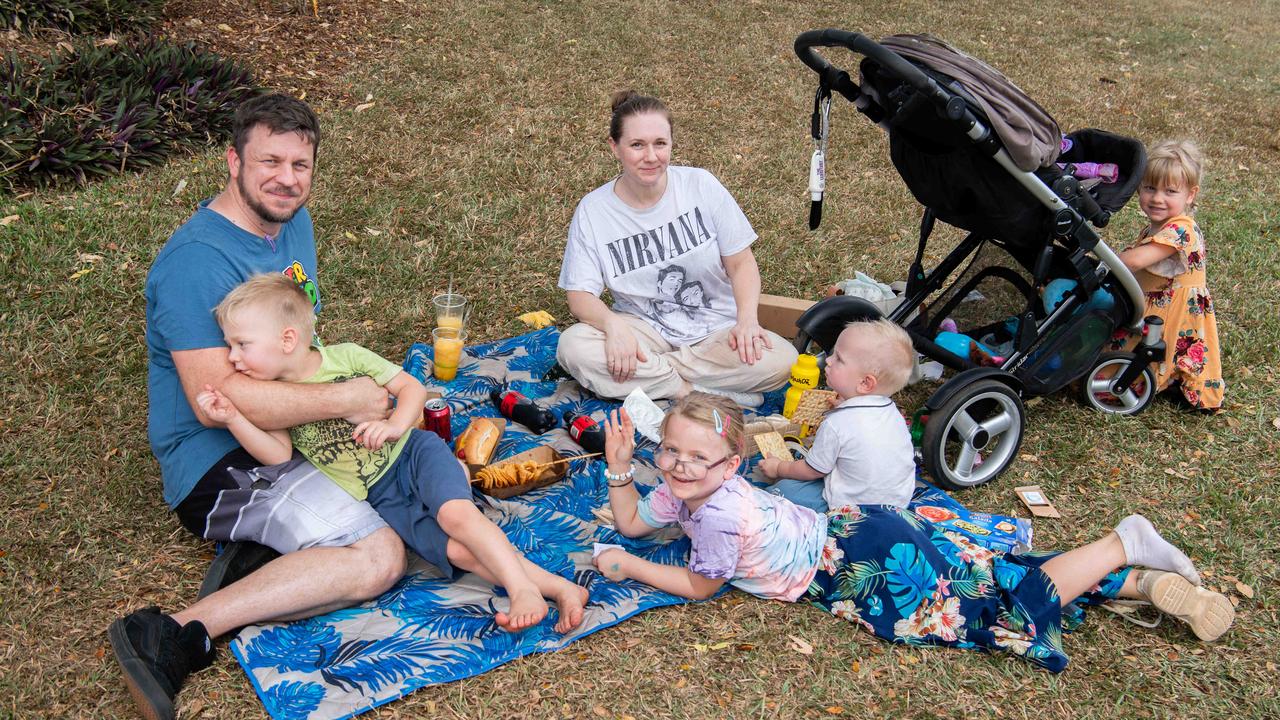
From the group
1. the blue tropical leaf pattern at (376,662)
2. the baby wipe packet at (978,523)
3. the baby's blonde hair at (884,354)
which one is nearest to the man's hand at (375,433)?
the blue tropical leaf pattern at (376,662)

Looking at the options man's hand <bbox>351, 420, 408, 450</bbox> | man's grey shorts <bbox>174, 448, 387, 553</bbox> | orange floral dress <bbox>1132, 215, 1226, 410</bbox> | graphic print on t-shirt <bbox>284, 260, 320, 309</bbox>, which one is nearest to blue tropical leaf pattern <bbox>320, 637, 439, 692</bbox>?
man's grey shorts <bbox>174, 448, 387, 553</bbox>

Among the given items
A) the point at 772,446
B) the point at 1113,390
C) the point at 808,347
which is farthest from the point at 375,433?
the point at 1113,390

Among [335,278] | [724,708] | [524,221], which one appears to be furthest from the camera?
[524,221]

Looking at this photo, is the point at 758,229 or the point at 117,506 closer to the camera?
the point at 117,506

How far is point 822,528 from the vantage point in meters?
3.46

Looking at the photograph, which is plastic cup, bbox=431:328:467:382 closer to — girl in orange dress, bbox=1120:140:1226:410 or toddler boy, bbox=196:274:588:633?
toddler boy, bbox=196:274:588:633

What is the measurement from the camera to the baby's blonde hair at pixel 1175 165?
14.9 feet

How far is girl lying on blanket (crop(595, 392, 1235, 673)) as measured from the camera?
321 centimetres

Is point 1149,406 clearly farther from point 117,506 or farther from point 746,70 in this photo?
point 746,70

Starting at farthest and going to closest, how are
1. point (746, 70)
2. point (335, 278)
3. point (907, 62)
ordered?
point (746, 70)
point (335, 278)
point (907, 62)

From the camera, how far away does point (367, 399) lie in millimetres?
3387

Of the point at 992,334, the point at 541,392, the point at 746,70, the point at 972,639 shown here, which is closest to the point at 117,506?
the point at 541,392

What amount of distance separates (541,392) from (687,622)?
71.3 inches

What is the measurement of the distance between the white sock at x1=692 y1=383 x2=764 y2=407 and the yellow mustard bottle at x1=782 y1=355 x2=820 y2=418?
229 mm
